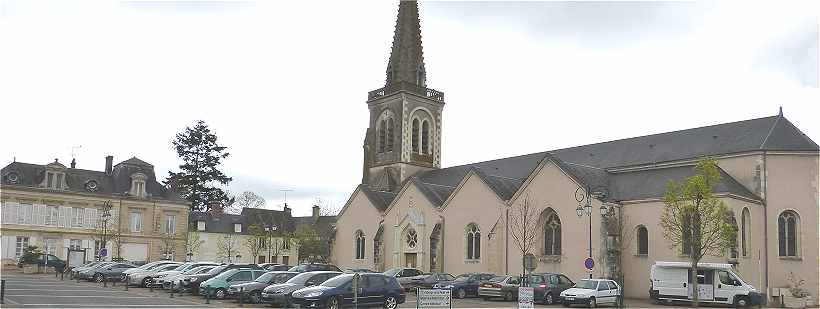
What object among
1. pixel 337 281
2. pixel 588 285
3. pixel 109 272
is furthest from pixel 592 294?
pixel 109 272

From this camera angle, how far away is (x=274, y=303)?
27.1 m

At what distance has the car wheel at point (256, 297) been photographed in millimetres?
28328

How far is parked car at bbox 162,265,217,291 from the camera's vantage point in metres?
33.1

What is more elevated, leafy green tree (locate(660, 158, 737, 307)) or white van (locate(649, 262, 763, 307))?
leafy green tree (locate(660, 158, 737, 307))

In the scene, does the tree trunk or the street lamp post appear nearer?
the tree trunk

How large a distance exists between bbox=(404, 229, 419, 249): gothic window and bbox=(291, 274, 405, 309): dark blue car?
2363 cm

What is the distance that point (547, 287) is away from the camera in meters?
31.9

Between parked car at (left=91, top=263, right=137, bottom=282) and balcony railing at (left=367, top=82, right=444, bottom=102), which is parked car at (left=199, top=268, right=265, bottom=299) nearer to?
parked car at (left=91, top=263, right=137, bottom=282)

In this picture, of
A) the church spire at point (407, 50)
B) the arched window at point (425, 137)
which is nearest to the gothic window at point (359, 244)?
the arched window at point (425, 137)

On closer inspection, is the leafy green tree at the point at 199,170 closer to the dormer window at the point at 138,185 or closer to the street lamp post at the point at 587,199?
the dormer window at the point at 138,185

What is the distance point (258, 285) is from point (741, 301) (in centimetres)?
1854

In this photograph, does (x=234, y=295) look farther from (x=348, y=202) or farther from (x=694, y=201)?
(x=348, y=202)

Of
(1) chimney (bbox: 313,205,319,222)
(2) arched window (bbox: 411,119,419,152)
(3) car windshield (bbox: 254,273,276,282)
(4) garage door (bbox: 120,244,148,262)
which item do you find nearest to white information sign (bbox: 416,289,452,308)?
(3) car windshield (bbox: 254,273,276,282)

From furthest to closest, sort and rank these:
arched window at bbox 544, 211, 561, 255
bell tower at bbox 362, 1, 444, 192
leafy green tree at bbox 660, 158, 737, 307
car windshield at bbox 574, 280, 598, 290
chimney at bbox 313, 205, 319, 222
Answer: chimney at bbox 313, 205, 319, 222
bell tower at bbox 362, 1, 444, 192
arched window at bbox 544, 211, 561, 255
car windshield at bbox 574, 280, 598, 290
leafy green tree at bbox 660, 158, 737, 307
